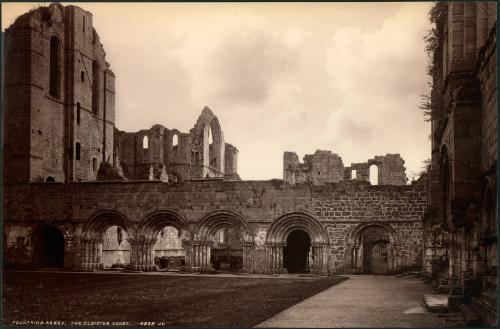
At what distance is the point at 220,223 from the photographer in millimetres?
27734

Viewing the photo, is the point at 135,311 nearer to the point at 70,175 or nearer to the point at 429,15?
the point at 429,15

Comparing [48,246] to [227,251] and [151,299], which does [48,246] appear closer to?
[227,251]

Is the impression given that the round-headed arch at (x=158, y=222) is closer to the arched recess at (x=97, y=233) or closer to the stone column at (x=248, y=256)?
the arched recess at (x=97, y=233)

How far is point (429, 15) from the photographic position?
22.1 meters

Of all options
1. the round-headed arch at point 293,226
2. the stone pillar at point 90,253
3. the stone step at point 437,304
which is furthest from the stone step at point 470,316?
the stone pillar at point 90,253

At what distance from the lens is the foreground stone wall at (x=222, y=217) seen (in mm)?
26234

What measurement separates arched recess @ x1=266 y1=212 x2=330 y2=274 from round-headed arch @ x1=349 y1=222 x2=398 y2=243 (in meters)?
1.04

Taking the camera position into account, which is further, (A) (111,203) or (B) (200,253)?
(A) (111,203)

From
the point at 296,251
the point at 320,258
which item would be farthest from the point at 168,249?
the point at 320,258

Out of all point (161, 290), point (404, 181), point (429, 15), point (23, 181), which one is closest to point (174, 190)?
point (23, 181)

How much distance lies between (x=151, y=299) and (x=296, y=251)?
16133mm

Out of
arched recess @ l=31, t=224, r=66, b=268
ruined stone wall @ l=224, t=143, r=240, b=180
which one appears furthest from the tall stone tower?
ruined stone wall @ l=224, t=143, r=240, b=180

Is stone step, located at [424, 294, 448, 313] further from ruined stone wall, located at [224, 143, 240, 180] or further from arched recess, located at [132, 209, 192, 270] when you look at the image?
ruined stone wall, located at [224, 143, 240, 180]

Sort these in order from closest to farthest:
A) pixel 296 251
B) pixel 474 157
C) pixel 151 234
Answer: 1. pixel 474 157
2. pixel 151 234
3. pixel 296 251
